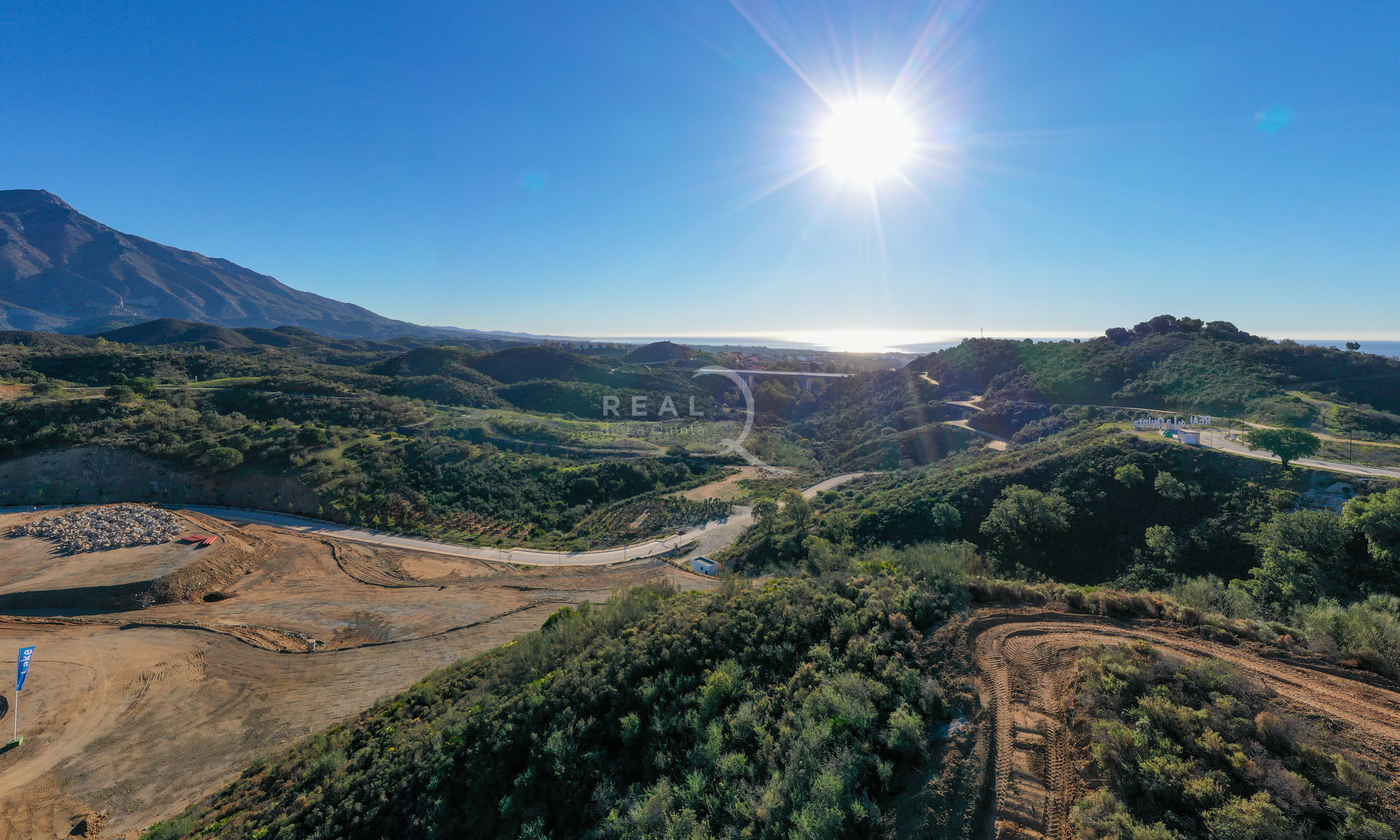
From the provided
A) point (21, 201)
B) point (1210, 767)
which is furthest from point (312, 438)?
point (21, 201)

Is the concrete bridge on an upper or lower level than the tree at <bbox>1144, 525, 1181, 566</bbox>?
upper

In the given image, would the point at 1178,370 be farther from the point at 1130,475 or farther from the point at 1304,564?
the point at 1304,564

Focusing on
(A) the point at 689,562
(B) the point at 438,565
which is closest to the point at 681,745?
(A) the point at 689,562

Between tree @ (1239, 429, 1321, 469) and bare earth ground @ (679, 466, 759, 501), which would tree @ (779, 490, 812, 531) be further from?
tree @ (1239, 429, 1321, 469)

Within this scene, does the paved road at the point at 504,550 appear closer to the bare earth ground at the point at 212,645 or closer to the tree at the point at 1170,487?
the bare earth ground at the point at 212,645

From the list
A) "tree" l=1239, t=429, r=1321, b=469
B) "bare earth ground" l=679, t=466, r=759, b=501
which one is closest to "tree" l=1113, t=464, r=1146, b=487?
"tree" l=1239, t=429, r=1321, b=469

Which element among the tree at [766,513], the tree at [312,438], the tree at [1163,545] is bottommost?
the tree at [766,513]

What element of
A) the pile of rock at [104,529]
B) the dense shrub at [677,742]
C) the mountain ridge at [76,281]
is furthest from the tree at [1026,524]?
the mountain ridge at [76,281]
